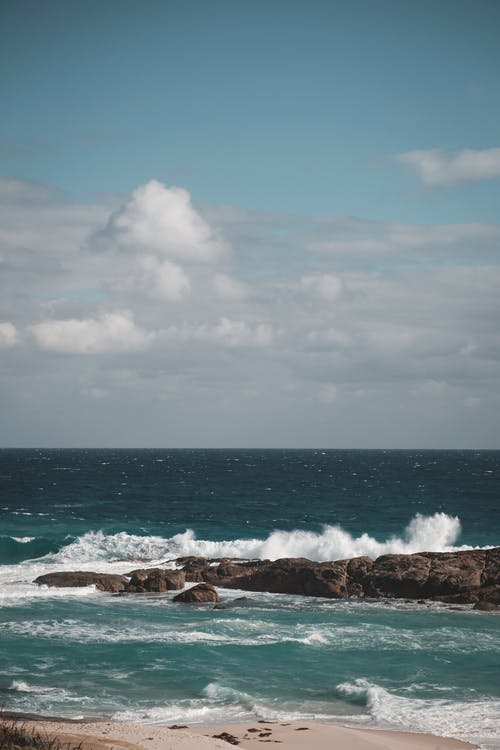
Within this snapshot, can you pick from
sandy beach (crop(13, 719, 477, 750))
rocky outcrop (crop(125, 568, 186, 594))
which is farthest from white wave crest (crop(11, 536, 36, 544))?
sandy beach (crop(13, 719, 477, 750))

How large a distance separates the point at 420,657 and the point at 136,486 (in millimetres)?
79162

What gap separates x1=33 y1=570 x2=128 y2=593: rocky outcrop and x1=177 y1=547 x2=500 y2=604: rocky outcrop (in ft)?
17.6

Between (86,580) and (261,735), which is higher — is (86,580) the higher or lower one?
the lower one

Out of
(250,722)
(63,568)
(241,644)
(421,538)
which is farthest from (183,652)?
(421,538)

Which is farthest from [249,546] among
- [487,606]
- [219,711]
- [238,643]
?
[219,711]

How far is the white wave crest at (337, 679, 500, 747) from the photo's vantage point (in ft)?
60.8

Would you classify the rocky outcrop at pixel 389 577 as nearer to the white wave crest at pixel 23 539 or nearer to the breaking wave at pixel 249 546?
the breaking wave at pixel 249 546

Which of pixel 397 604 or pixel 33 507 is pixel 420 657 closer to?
pixel 397 604

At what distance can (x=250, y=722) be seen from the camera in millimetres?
19078

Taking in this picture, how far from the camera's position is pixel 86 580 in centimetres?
3869

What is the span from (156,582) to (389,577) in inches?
478

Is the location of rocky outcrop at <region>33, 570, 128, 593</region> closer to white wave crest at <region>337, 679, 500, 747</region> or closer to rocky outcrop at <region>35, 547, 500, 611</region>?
rocky outcrop at <region>35, 547, 500, 611</region>

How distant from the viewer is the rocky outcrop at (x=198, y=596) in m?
34.8

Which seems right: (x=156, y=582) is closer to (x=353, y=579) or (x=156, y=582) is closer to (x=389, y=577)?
(x=353, y=579)
